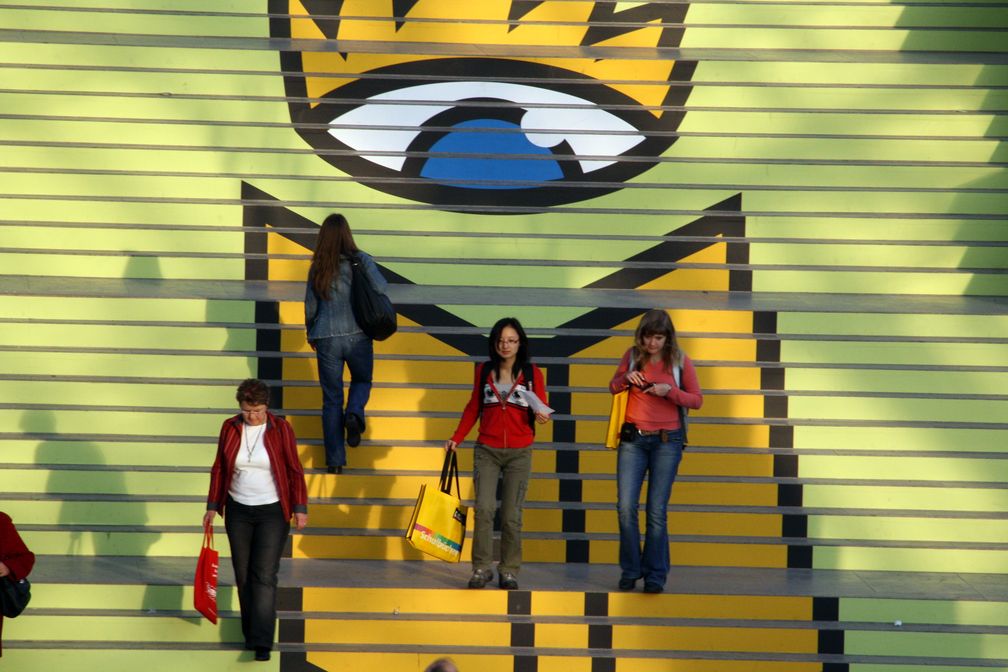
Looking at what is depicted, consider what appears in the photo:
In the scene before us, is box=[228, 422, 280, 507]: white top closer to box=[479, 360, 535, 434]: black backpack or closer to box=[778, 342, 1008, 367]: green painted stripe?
box=[479, 360, 535, 434]: black backpack

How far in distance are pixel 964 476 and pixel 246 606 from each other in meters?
4.58

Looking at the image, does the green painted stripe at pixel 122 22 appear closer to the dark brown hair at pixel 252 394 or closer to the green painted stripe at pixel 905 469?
the dark brown hair at pixel 252 394

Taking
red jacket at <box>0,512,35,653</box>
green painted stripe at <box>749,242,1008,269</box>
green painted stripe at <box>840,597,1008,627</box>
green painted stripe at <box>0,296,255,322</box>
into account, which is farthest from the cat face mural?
red jacket at <box>0,512,35,653</box>

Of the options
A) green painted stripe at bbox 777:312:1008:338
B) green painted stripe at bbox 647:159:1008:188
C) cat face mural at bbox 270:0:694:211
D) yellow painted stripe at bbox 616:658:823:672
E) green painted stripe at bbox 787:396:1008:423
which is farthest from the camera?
cat face mural at bbox 270:0:694:211

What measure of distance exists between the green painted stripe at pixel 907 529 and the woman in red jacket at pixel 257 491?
3335 millimetres

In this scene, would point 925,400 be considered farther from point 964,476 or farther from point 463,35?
point 463,35

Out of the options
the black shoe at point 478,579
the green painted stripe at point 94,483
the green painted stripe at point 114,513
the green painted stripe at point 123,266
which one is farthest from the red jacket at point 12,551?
the green painted stripe at point 123,266

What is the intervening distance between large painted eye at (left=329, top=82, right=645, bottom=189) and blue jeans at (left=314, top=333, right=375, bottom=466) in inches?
101

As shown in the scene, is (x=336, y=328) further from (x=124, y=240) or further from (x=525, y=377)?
(x=124, y=240)

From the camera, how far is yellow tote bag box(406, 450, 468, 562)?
817cm

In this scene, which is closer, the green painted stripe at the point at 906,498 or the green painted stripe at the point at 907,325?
the green painted stripe at the point at 906,498

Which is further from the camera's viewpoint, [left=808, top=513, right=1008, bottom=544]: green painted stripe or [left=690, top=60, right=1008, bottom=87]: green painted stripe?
[left=690, top=60, right=1008, bottom=87]: green painted stripe

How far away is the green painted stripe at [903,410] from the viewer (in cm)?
945

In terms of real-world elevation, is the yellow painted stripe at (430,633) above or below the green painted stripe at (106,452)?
below
